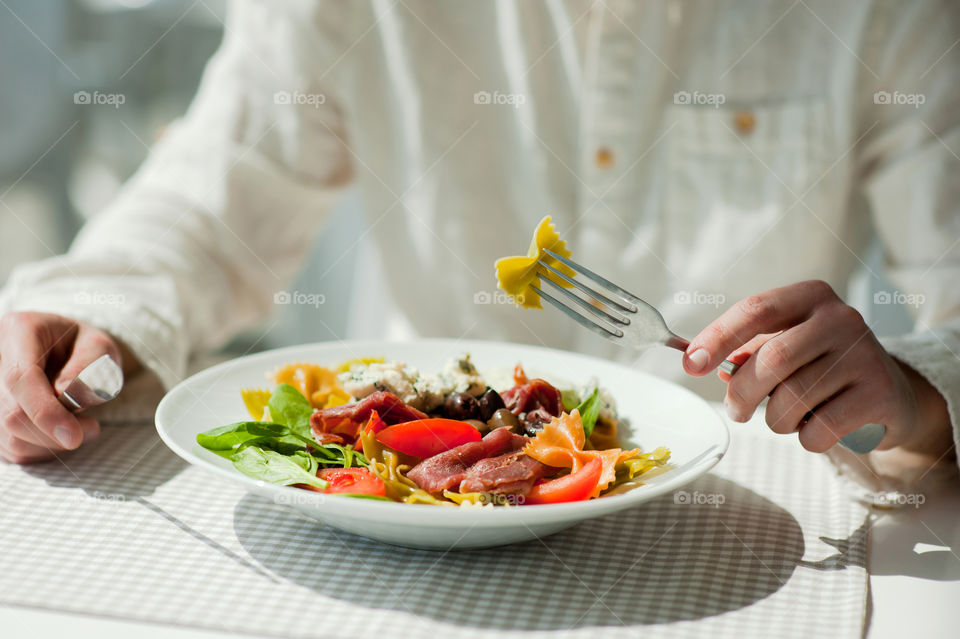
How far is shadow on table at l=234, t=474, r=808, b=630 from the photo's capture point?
74cm

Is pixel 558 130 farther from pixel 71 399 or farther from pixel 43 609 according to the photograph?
pixel 43 609

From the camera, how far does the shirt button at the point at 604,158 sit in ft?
5.42

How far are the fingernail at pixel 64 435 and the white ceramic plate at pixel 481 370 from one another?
147mm

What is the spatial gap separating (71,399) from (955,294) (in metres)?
1.48

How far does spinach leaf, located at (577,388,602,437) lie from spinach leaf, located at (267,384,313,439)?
343 mm

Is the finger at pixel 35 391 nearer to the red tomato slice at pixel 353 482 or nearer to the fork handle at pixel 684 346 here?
the red tomato slice at pixel 353 482

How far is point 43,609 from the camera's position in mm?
716

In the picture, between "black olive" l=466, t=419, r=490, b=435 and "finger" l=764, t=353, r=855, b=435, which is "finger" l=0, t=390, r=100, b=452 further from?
"finger" l=764, t=353, r=855, b=435

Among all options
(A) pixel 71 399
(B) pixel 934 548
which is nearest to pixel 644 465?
(B) pixel 934 548

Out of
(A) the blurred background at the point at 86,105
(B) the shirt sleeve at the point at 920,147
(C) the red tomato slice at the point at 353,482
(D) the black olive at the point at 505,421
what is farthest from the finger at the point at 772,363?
(A) the blurred background at the point at 86,105

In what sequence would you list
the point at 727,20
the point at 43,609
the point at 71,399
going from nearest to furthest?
the point at 43,609 → the point at 71,399 → the point at 727,20

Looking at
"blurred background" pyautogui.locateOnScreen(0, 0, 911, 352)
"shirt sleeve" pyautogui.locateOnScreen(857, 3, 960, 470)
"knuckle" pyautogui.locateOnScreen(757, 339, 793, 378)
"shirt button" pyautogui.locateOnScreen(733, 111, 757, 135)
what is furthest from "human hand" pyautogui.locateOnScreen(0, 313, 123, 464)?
"blurred background" pyautogui.locateOnScreen(0, 0, 911, 352)

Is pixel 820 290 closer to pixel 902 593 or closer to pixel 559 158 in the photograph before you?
pixel 902 593

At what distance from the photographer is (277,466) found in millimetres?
825
